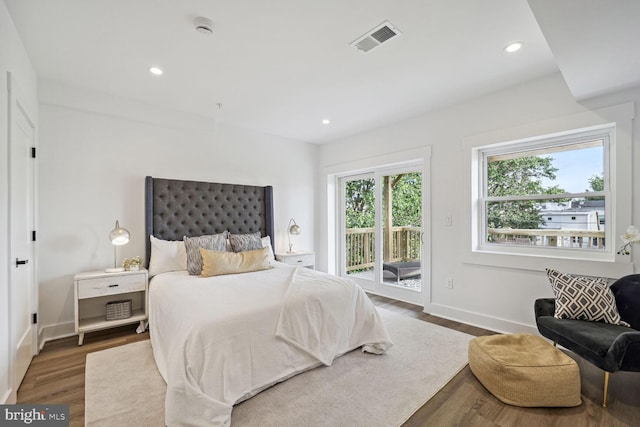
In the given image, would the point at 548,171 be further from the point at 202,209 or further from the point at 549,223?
the point at 202,209

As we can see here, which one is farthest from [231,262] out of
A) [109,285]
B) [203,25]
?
[203,25]

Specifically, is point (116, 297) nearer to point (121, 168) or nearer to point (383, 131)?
point (121, 168)

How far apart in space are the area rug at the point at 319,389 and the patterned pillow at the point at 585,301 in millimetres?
886

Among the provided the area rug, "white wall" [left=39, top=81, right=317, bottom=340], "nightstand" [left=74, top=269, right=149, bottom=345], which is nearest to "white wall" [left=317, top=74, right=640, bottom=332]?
the area rug

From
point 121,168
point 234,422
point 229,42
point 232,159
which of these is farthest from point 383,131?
point 234,422

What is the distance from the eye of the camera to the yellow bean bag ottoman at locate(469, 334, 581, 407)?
1.86 metres

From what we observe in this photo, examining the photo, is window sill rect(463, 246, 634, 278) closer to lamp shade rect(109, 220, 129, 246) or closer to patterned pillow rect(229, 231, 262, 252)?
patterned pillow rect(229, 231, 262, 252)

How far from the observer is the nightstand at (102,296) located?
9.36 feet

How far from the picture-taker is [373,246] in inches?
188

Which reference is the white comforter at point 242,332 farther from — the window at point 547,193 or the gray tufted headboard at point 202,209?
the window at point 547,193

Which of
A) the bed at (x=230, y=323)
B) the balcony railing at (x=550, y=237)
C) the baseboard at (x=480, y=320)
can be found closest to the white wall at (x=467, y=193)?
the baseboard at (x=480, y=320)

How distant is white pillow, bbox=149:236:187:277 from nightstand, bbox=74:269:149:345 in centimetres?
17

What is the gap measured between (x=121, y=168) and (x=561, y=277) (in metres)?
4.52

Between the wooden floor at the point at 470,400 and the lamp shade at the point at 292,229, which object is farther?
the lamp shade at the point at 292,229
